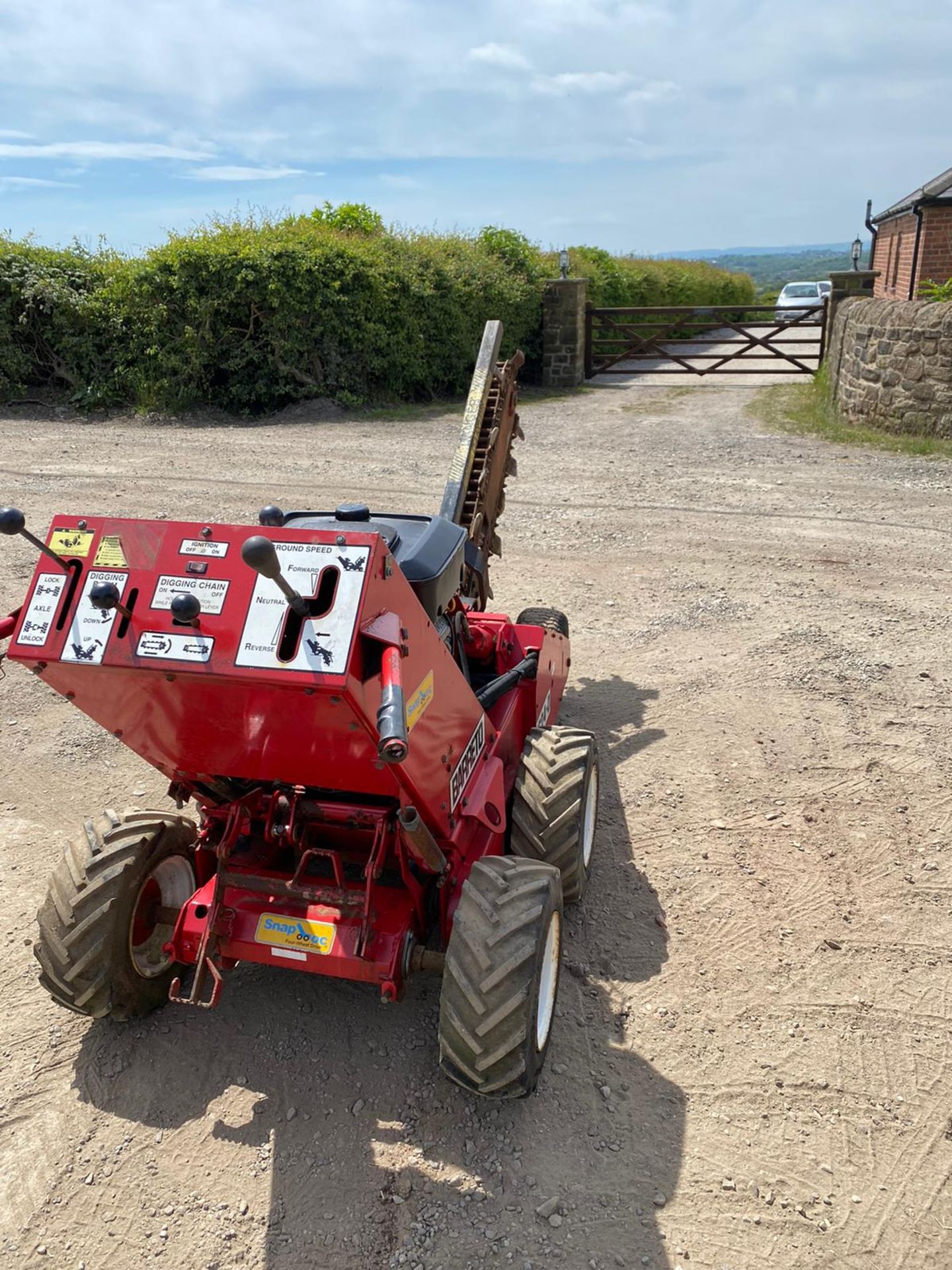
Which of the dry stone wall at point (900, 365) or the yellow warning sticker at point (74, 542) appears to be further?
the dry stone wall at point (900, 365)

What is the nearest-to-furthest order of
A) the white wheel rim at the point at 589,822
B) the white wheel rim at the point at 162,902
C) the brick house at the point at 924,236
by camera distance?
the white wheel rim at the point at 162,902 < the white wheel rim at the point at 589,822 < the brick house at the point at 924,236

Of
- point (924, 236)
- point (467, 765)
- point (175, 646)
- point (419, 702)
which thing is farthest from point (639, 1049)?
point (924, 236)

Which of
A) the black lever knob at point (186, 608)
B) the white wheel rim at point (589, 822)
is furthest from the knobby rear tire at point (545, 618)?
the black lever knob at point (186, 608)

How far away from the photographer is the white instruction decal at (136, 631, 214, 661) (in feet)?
8.95

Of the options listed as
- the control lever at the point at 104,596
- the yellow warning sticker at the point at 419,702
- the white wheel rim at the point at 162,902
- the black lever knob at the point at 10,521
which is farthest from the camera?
the white wheel rim at the point at 162,902

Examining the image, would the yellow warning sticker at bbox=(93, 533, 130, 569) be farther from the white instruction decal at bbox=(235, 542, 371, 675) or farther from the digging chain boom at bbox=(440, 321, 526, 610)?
the digging chain boom at bbox=(440, 321, 526, 610)

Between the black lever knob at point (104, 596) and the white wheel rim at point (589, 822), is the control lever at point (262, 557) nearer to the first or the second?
the black lever knob at point (104, 596)

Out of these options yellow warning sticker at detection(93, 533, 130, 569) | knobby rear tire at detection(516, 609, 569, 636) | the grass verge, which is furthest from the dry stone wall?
yellow warning sticker at detection(93, 533, 130, 569)

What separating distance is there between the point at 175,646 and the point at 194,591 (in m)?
0.17

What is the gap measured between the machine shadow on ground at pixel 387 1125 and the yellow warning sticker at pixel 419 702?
140cm

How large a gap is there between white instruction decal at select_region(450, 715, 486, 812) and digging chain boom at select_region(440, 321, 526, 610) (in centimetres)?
173

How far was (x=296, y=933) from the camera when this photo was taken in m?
3.35

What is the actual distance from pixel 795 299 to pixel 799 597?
24.1m

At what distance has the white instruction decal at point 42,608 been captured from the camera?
9.30 feet
